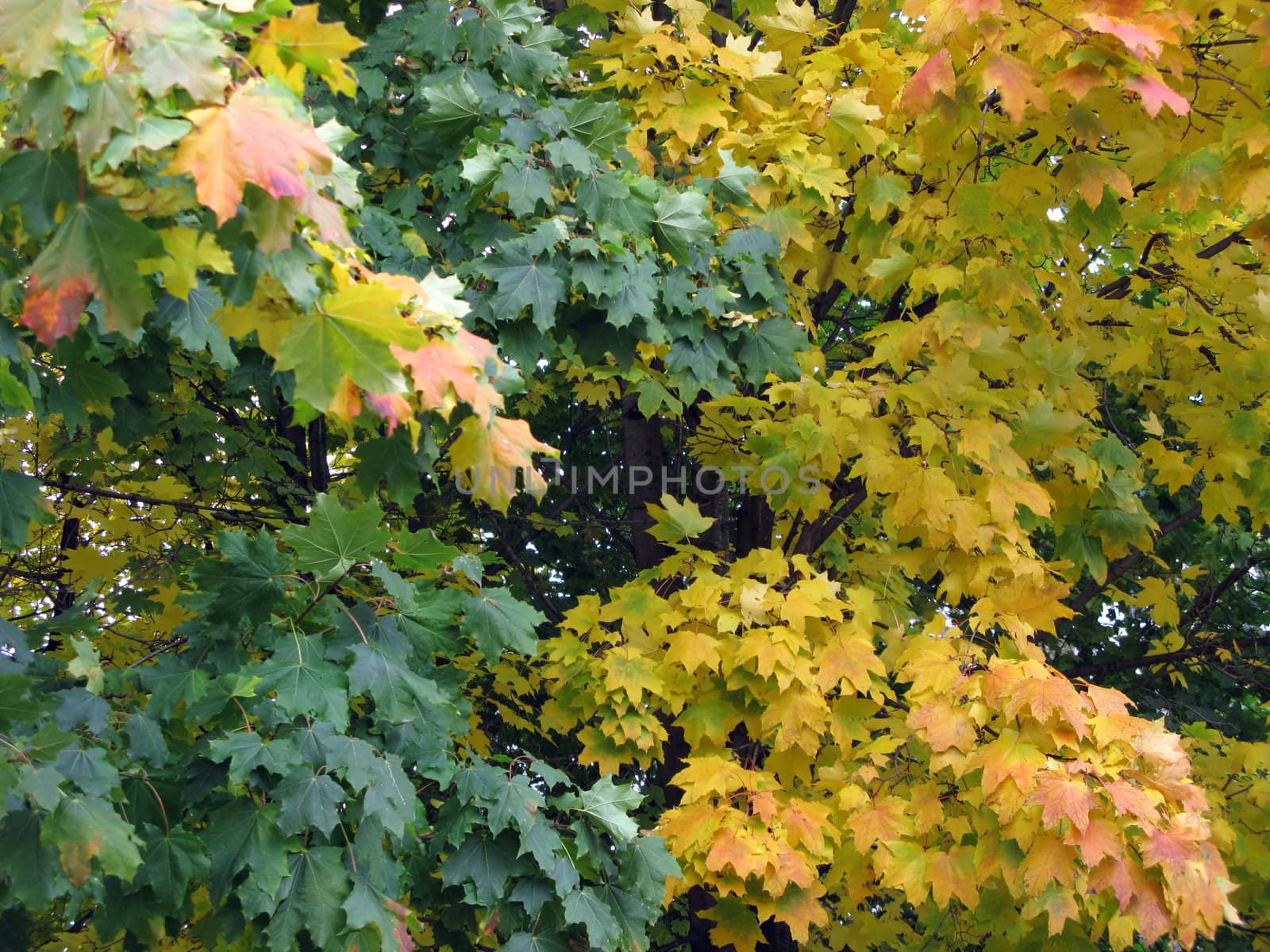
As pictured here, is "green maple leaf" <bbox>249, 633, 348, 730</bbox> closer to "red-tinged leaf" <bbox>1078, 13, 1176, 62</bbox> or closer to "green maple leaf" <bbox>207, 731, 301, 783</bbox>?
"green maple leaf" <bbox>207, 731, 301, 783</bbox>

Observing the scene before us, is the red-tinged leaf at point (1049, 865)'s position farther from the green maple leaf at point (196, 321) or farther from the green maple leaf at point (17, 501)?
the green maple leaf at point (17, 501)

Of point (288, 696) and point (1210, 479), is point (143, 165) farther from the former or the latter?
point (1210, 479)

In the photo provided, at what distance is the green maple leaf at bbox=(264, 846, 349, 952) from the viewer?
3219 millimetres

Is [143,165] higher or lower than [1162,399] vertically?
higher

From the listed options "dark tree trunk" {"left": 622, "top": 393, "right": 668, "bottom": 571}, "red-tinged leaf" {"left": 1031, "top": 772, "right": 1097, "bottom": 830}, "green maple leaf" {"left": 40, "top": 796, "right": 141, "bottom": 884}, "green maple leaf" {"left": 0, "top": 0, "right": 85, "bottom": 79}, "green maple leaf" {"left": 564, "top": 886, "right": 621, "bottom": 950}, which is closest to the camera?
"green maple leaf" {"left": 0, "top": 0, "right": 85, "bottom": 79}

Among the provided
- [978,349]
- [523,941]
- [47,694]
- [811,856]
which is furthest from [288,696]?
[978,349]

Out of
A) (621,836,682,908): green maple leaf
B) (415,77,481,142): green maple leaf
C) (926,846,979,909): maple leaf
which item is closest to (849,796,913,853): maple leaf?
(926,846,979,909): maple leaf

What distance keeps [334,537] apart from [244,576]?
36 centimetres

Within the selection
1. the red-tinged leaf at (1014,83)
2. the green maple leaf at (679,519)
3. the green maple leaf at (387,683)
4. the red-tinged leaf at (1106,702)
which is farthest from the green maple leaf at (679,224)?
the red-tinged leaf at (1106,702)

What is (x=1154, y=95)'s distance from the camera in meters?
3.69

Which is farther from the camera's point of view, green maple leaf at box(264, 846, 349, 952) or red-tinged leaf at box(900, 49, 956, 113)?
red-tinged leaf at box(900, 49, 956, 113)

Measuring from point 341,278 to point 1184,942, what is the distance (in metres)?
2.94

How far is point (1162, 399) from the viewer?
21.9 feet

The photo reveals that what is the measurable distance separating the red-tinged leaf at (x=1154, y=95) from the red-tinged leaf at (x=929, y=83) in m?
0.58
